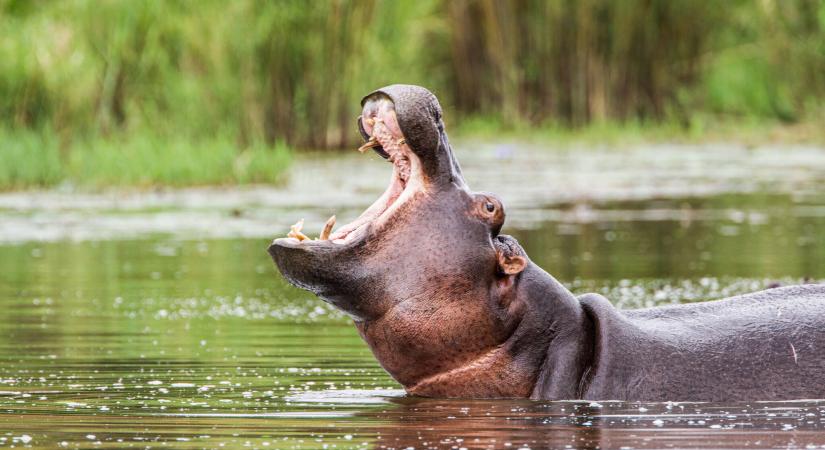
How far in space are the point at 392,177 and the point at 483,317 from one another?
0.48 m

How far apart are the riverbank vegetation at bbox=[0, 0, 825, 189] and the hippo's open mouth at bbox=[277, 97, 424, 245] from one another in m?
11.2

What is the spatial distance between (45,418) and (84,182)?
1129cm

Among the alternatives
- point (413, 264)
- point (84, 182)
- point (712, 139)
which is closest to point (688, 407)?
point (413, 264)

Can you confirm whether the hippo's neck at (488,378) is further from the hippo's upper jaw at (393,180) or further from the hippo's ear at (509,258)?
the hippo's upper jaw at (393,180)

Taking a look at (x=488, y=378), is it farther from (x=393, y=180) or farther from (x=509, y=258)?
(x=393, y=180)

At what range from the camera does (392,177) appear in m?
5.19

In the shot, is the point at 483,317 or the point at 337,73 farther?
the point at 337,73

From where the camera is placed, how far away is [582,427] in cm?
490

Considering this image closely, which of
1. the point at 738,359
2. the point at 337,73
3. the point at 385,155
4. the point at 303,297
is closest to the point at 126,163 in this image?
the point at 337,73

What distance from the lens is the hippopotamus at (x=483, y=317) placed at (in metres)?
5.14

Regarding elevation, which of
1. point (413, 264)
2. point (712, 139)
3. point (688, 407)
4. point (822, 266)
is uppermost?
point (413, 264)

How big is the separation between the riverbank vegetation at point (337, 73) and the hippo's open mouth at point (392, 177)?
11173mm

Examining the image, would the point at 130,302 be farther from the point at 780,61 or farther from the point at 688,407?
the point at 780,61

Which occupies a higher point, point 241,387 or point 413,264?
point 413,264
